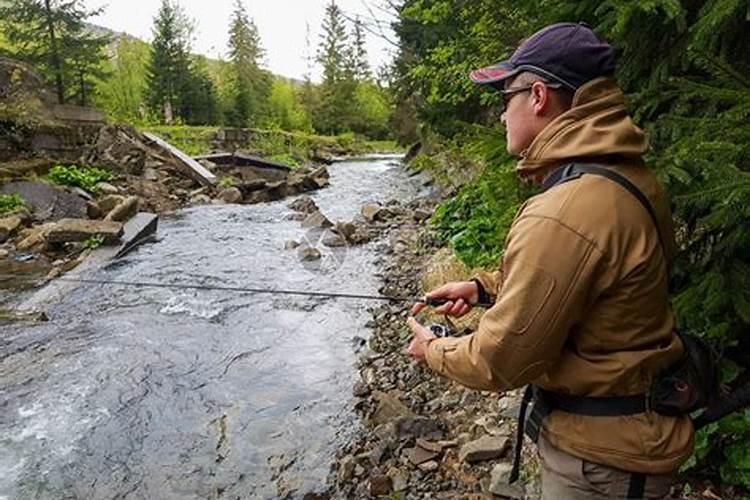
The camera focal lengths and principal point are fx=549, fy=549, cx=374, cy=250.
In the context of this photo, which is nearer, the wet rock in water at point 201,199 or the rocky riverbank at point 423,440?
the rocky riverbank at point 423,440

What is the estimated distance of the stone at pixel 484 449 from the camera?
363cm

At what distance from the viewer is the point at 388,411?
460cm

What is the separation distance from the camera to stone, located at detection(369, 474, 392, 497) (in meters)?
3.62

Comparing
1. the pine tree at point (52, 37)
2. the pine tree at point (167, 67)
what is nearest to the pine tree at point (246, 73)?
the pine tree at point (167, 67)

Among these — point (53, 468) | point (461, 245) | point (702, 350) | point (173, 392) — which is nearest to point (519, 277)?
point (702, 350)

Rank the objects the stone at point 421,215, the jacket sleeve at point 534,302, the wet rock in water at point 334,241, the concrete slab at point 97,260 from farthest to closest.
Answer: the stone at point 421,215
the wet rock in water at point 334,241
the concrete slab at point 97,260
the jacket sleeve at point 534,302

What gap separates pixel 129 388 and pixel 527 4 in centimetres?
486

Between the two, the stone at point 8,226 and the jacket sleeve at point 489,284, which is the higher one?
the jacket sleeve at point 489,284

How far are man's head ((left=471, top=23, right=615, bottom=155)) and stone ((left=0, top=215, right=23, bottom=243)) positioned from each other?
11.1 m

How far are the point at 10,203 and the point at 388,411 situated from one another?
10881mm

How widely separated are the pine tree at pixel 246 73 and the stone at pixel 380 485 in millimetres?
41218

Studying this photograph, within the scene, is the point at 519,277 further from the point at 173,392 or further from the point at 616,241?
the point at 173,392

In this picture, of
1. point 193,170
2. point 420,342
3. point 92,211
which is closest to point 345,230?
point 92,211

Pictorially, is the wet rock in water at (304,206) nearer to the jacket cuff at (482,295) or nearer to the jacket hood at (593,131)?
the jacket cuff at (482,295)
